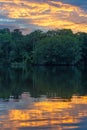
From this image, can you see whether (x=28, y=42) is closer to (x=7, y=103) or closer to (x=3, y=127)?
(x=7, y=103)

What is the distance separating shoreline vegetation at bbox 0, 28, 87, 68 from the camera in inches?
4695

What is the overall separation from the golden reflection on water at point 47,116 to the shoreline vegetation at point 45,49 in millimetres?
93818

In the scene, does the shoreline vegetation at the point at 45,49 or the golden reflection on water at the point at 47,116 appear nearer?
the golden reflection on water at the point at 47,116

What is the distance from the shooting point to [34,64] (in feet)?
→ 412

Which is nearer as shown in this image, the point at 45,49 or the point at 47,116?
the point at 47,116

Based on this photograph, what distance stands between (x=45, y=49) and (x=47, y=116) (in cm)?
10261

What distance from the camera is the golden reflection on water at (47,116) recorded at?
1712 centimetres

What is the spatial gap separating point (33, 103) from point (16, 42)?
117 m

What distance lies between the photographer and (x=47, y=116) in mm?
19531

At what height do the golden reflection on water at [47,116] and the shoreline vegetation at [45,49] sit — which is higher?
the golden reflection on water at [47,116]

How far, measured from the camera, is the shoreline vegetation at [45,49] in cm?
11925

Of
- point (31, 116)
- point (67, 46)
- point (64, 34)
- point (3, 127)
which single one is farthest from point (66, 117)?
point (64, 34)

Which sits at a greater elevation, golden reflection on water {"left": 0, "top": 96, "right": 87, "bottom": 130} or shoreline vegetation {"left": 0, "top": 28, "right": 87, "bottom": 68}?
golden reflection on water {"left": 0, "top": 96, "right": 87, "bottom": 130}

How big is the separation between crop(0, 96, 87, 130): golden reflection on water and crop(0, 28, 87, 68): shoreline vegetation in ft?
308
